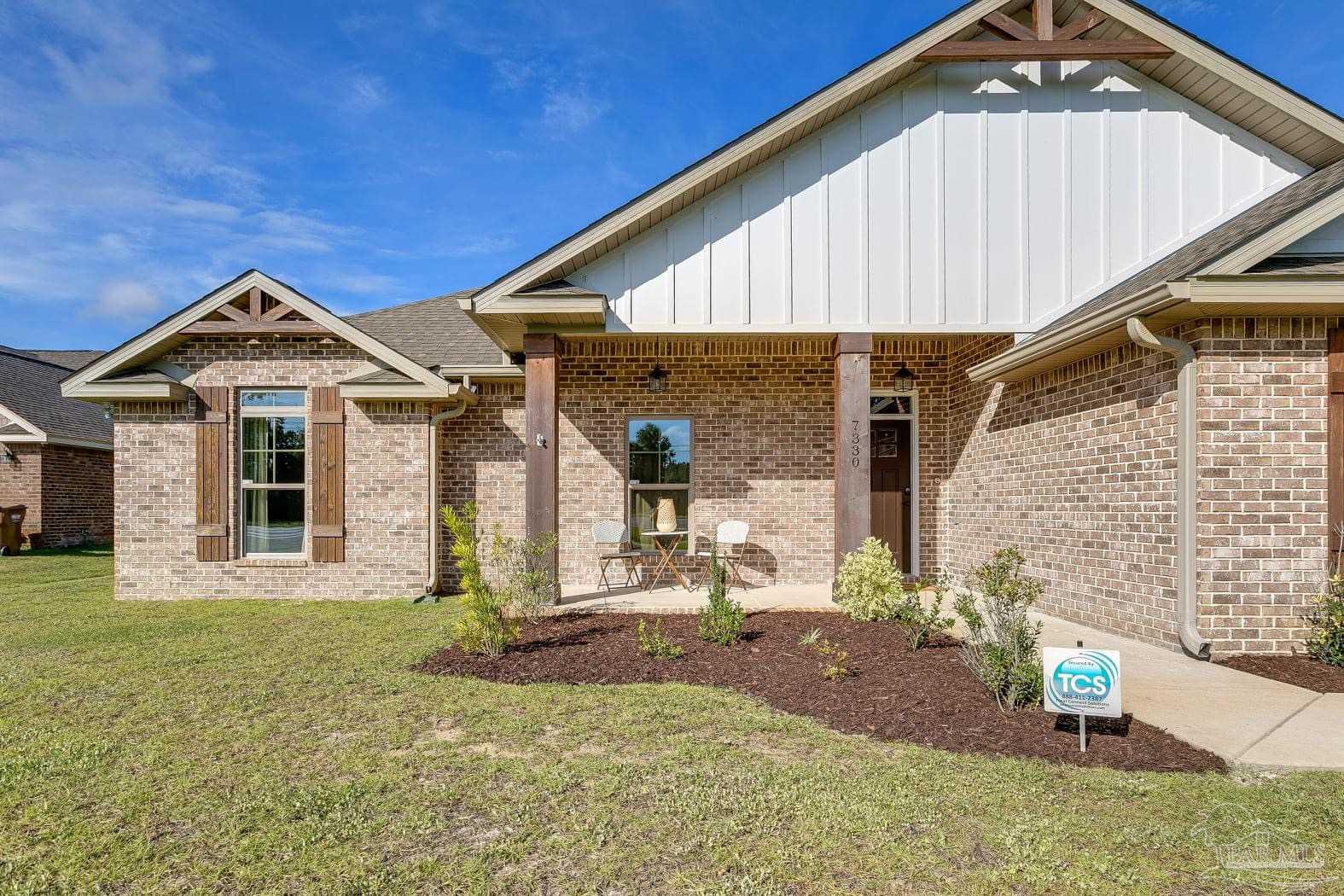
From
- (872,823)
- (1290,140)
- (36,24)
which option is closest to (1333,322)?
(1290,140)

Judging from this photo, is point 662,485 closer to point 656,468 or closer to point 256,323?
point 656,468

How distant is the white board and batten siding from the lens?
291 inches

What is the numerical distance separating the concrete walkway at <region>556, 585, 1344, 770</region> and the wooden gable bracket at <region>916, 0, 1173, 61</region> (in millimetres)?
5662

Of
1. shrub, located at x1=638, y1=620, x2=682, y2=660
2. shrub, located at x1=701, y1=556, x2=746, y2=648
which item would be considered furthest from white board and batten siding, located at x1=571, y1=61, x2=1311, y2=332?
shrub, located at x1=638, y1=620, x2=682, y2=660

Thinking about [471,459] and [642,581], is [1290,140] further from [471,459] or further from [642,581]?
[471,459]

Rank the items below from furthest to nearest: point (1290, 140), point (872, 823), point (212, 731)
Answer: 1. point (1290, 140)
2. point (212, 731)
3. point (872, 823)

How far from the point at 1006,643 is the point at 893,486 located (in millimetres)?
5525

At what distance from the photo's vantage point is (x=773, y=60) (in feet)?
50.7

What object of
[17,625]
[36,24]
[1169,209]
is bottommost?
[17,625]

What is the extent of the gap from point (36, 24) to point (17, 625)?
876 centimetres

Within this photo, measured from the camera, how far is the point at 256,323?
876 cm

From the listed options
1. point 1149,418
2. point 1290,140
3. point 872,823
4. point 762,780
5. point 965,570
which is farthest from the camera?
point 965,570

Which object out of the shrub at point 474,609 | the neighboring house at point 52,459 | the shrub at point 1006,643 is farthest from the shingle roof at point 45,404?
the shrub at point 1006,643

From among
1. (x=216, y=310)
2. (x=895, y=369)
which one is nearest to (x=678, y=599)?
(x=895, y=369)
